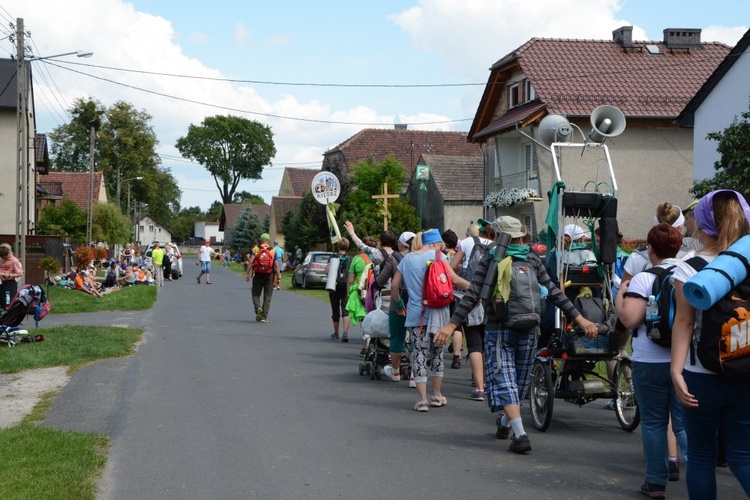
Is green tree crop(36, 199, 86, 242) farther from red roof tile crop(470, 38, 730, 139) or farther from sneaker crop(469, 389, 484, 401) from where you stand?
sneaker crop(469, 389, 484, 401)

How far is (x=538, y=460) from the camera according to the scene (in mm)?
7145

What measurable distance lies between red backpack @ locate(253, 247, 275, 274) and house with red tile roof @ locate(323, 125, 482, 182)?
46.0 meters

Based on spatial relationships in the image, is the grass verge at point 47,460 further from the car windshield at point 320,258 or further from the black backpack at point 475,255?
the car windshield at point 320,258

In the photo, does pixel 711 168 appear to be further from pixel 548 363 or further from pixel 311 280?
pixel 548 363

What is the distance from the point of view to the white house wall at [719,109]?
24953 mm

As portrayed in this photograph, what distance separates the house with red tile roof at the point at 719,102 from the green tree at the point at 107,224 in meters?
39.8

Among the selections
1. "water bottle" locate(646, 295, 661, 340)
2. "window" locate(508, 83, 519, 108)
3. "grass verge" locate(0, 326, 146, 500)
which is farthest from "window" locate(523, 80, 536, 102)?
"water bottle" locate(646, 295, 661, 340)

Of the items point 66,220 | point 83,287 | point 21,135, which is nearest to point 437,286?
point 21,135

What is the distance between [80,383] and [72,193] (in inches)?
2720

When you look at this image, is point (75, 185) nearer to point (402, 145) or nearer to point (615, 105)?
point (402, 145)

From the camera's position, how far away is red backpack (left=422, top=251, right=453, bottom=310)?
9.33m

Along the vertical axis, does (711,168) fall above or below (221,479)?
above

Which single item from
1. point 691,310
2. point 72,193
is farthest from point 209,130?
point 691,310

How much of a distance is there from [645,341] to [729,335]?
1.88 metres
